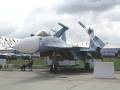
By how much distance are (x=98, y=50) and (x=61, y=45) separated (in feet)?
19.5

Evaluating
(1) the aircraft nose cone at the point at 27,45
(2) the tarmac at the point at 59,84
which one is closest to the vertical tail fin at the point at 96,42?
(1) the aircraft nose cone at the point at 27,45

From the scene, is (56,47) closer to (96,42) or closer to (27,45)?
(27,45)

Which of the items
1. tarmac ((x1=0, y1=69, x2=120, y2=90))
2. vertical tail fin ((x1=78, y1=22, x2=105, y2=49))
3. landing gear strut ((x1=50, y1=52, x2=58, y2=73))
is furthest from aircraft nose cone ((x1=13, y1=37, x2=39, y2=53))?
vertical tail fin ((x1=78, y1=22, x2=105, y2=49))

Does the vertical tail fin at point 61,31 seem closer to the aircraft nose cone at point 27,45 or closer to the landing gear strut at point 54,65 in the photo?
the landing gear strut at point 54,65

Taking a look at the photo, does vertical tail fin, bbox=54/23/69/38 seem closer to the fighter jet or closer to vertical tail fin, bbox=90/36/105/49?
the fighter jet

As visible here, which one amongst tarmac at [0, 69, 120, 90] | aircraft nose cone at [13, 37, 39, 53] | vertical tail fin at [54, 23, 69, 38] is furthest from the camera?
vertical tail fin at [54, 23, 69, 38]

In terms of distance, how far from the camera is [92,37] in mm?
35625

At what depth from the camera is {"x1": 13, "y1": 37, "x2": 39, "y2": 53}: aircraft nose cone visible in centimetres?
2309

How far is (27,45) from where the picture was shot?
23.1 m

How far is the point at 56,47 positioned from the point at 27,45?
4.80 meters

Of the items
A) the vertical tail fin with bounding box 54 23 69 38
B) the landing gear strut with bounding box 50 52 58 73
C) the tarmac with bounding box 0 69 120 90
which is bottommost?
the tarmac with bounding box 0 69 120 90

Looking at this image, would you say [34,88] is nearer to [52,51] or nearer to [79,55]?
[52,51]

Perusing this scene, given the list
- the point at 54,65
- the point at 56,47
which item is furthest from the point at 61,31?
the point at 54,65

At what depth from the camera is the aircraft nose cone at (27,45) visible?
23094mm
